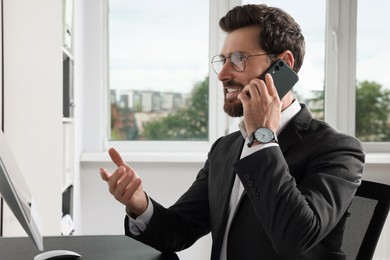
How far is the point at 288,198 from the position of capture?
43.0 inches

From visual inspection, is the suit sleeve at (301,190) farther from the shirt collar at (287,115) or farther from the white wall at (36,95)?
the white wall at (36,95)

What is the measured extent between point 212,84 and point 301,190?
201 centimetres

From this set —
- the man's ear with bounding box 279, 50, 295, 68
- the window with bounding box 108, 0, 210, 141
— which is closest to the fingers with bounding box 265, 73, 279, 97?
the man's ear with bounding box 279, 50, 295, 68

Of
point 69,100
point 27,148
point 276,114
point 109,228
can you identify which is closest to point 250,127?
point 276,114

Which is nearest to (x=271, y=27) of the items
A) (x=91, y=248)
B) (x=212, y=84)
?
(x=91, y=248)

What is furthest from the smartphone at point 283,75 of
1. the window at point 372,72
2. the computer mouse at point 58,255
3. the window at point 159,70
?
the window at point 372,72

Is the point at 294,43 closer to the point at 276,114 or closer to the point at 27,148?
the point at 276,114

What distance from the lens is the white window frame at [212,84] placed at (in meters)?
3.02

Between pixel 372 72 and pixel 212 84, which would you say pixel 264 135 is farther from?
pixel 372 72

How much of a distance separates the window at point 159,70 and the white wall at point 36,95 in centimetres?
107

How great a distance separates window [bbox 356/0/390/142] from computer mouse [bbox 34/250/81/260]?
243 centimetres

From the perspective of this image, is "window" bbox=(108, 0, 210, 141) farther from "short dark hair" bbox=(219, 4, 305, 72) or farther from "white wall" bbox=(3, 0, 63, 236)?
"short dark hair" bbox=(219, 4, 305, 72)

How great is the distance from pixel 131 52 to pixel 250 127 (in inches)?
80.5

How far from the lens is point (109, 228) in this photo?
2971mm
